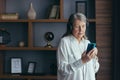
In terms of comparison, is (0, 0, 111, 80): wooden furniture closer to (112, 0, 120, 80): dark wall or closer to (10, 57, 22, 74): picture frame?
(10, 57, 22, 74): picture frame

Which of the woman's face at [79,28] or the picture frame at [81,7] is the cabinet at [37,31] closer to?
the picture frame at [81,7]

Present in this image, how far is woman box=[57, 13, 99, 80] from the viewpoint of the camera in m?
2.16

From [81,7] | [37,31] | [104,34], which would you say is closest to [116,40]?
[104,34]

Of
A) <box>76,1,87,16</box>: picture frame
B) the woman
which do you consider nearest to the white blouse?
the woman

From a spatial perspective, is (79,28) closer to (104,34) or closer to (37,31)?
(104,34)

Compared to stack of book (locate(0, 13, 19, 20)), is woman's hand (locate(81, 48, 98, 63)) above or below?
below

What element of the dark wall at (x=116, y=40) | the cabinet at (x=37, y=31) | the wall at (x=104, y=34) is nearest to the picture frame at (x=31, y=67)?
the cabinet at (x=37, y=31)

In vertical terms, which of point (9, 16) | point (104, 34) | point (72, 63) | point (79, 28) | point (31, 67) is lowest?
point (31, 67)

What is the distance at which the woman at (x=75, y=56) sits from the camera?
2.16 m

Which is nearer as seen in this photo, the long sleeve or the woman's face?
the long sleeve

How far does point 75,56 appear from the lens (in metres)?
2.23

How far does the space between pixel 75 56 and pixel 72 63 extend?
0.07m

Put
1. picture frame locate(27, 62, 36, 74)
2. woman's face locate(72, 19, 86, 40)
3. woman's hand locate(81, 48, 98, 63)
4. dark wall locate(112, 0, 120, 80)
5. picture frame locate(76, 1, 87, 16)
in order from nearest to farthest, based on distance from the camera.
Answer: woman's hand locate(81, 48, 98, 63) → woman's face locate(72, 19, 86, 40) → dark wall locate(112, 0, 120, 80) → picture frame locate(76, 1, 87, 16) → picture frame locate(27, 62, 36, 74)

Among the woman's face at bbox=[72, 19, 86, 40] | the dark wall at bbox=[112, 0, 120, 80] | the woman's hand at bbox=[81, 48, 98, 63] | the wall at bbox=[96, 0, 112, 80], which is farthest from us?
the wall at bbox=[96, 0, 112, 80]
